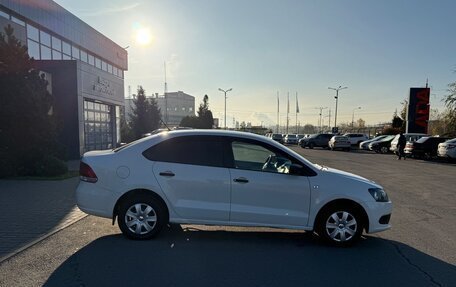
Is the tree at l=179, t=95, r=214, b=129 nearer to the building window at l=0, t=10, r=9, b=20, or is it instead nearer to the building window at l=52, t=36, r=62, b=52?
the building window at l=52, t=36, r=62, b=52

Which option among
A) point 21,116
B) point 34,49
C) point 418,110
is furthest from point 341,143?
point 21,116

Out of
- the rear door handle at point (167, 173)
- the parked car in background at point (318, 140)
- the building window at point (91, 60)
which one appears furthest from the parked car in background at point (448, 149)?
the building window at point (91, 60)

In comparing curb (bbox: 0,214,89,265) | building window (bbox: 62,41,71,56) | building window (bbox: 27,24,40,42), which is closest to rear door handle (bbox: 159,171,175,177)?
curb (bbox: 0,214,89,265)

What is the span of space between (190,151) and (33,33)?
22.0 meters

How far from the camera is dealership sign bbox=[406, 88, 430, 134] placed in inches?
1500

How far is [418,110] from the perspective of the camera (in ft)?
125

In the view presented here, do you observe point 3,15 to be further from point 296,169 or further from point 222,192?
point 296,169

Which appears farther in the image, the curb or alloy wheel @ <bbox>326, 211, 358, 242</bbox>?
alloy wheel @ <bbox>326, 211, 358, 242</bbox>

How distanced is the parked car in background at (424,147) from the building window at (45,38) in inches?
1004

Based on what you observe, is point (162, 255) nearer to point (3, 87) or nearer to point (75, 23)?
point (3, 87)

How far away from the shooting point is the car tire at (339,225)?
18.1 feet

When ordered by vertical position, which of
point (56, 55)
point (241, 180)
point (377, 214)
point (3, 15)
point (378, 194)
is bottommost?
point (377, 214)

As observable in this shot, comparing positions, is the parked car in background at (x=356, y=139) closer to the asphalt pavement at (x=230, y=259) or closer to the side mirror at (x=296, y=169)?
the asphalt pavement at (x=230, y=259)

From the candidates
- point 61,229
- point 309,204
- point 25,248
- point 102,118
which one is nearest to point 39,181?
point 61,229
